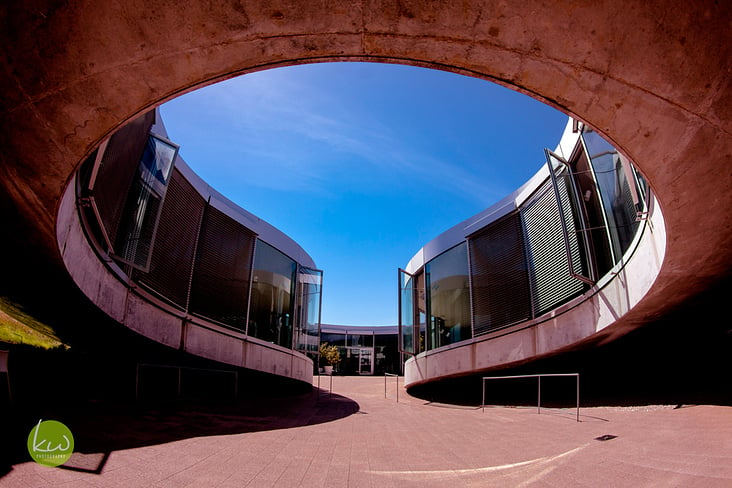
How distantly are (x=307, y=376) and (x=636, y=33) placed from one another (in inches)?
711

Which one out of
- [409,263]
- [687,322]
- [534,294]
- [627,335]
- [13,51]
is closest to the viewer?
[13,51]

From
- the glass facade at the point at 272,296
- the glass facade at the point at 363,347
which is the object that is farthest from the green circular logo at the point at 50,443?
the glass facade at the point at 363,347

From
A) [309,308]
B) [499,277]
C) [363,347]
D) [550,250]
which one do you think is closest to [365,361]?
[363,347]

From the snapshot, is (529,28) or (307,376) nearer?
(529,28)

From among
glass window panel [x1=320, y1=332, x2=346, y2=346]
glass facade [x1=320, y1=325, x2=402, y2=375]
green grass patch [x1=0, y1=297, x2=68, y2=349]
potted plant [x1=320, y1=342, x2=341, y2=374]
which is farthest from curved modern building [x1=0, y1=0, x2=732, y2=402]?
glass window panel [x1=320, y1=332, x2=346, y2=346]

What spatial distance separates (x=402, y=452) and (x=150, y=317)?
659 centimetres

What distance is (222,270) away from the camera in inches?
534

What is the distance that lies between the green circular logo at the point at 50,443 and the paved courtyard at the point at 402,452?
0.13 meters

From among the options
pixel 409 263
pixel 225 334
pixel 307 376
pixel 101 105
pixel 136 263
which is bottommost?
pixel 307 376

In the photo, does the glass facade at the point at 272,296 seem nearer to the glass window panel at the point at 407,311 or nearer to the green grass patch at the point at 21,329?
the glass window panel at the point at 407,311

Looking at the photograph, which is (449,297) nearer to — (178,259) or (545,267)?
(545,267)

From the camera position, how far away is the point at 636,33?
137 inches

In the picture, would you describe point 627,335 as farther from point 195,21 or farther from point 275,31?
point 195,21

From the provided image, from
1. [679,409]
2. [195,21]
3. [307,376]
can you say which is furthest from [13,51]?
[307,376]
